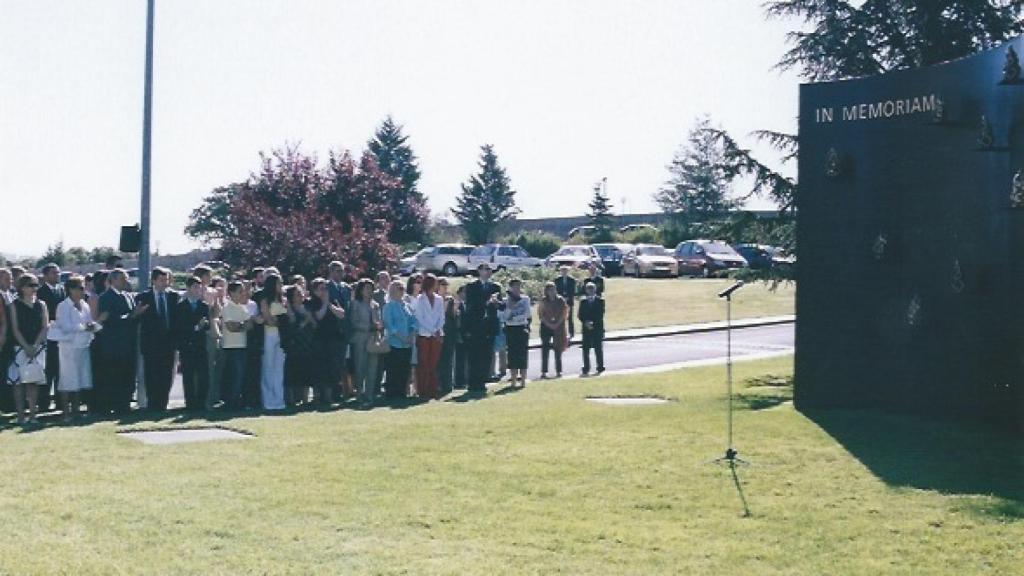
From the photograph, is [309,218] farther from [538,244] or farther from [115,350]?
[538,244]

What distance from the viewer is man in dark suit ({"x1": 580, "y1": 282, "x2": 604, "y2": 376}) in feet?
69.4

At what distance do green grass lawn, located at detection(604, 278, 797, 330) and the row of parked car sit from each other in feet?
9.68

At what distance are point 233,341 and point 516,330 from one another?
216 inches

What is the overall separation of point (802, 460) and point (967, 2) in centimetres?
1246

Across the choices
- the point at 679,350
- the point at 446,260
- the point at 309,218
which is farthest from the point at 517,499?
the point at 446,260

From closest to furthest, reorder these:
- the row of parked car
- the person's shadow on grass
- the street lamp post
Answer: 1. the person's shadow on grass
2. the street lamp post
3. the row of parked car

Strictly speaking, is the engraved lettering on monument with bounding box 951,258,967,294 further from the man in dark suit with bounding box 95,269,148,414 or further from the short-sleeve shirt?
the man in dark suit with bounding box 95,269,148,414

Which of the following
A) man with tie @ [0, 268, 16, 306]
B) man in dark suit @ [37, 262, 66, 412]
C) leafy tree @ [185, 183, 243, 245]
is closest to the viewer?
man with tie @ [0, 268, 16, 306]

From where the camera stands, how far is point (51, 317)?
15.9 m

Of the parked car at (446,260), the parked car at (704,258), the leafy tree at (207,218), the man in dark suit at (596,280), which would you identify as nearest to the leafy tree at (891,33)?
the man in dark suit at (596,280)

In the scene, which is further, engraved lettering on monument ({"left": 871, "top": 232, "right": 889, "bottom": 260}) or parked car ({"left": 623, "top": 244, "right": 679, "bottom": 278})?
parked car ({"left": 623, "top": 244, "right": 679, "bottom": 278})

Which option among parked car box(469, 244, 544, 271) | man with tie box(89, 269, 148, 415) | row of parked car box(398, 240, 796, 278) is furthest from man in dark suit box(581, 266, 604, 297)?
parked car box(469, 244, 544, 271)

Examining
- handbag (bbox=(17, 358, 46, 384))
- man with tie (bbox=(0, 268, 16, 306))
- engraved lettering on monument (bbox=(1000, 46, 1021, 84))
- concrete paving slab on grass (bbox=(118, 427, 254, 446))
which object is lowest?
concrete paving slab on grass (bbox=(118, 427, 254, 446))

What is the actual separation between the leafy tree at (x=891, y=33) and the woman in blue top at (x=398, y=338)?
9788 millimetres
